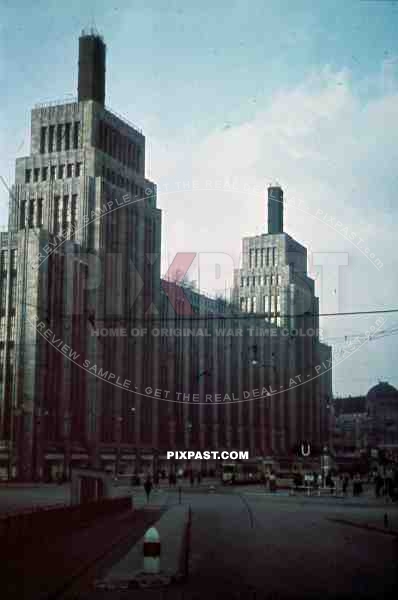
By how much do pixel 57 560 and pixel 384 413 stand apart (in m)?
106

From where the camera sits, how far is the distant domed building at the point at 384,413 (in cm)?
11888

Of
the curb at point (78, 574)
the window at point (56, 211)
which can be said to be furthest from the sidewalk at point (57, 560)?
the window at point (56, 211)

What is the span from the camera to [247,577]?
50.1 feet

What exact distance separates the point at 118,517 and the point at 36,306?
140ft

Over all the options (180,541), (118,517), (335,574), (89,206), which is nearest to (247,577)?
(335,574)

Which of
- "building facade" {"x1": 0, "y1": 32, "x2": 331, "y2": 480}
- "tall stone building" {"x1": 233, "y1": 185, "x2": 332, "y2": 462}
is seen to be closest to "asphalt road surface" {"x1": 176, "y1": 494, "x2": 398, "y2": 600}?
"building facade" {"x1": 0, "y1": 32, "x2": 331, "y2": 480}

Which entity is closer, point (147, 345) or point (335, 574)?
point (335, 574)

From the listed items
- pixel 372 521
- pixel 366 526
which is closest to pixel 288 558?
pixel 366 526

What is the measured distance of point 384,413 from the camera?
11956 cm

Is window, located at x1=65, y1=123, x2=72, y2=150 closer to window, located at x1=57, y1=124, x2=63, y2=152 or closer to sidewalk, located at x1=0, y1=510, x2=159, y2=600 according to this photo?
window, located at x1=57, y1=124, x2=63, y2=152

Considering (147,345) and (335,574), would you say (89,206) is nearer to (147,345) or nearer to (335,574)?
(147,345)

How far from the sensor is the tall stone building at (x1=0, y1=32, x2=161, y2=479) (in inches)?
2926

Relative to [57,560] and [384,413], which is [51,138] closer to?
[384,413]

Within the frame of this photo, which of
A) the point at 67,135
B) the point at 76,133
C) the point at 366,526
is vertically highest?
the point at 67,135
